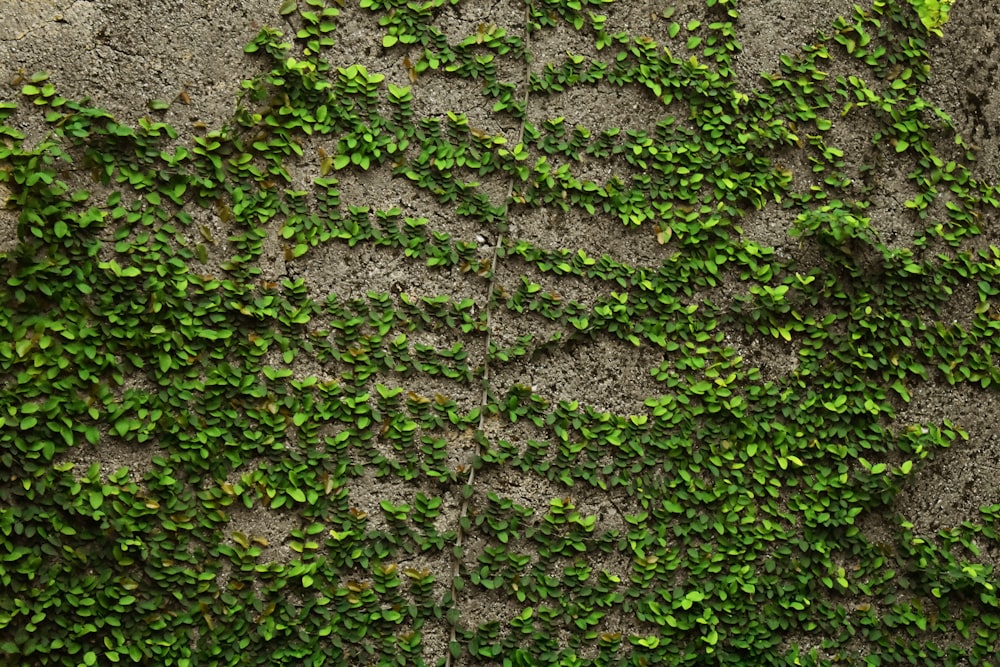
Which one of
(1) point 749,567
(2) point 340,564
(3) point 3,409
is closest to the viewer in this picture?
(3) point 3,409

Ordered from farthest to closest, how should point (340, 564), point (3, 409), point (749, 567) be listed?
point (749, 567) < point (340, 564) < point (3, 409)

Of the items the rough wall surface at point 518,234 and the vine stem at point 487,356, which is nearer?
the rough wall surface at point 518,234

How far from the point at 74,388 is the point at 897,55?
2921mm

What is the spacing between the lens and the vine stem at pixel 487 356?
2.79 metres

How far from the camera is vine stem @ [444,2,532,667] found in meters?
2.79

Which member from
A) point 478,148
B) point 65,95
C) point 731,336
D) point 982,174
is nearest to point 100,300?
point 65,95

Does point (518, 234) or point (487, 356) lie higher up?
point (518, 234)

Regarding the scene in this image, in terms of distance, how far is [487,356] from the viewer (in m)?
2.83

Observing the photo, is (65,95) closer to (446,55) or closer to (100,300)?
(100,300)

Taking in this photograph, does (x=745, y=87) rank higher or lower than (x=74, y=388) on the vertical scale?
higher

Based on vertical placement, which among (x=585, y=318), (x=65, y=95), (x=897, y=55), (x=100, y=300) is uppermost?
(x=897, y=55)

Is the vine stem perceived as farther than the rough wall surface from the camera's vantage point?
Yes

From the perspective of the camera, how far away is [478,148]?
2.84m

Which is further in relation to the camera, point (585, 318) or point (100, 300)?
point (585, 318)
